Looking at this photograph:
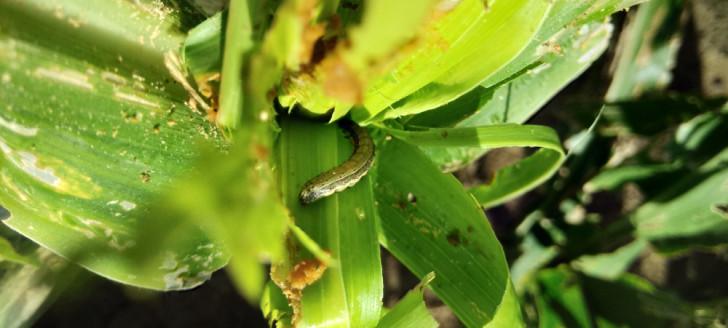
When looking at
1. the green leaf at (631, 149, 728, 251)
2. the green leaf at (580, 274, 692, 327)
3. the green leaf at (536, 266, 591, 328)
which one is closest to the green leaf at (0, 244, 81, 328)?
the green leaf at (536, 266, 591, 328)

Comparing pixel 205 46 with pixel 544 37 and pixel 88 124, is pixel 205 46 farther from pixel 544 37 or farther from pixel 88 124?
pixel 544 37

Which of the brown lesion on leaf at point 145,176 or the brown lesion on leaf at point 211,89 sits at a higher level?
the brown lesion on leaf at point 211,89

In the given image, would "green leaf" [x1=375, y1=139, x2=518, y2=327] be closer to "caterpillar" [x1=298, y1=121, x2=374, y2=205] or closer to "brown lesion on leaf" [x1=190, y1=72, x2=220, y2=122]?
"caterpillar" [x1=298, y1=121, x2=374, y2=205]

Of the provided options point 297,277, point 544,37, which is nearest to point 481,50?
point 544,37

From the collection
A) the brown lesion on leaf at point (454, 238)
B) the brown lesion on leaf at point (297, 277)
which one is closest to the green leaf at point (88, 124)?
the brown lesion on leaf at point (297, 277)

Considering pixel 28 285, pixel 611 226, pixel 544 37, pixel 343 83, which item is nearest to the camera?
pixel 343 83

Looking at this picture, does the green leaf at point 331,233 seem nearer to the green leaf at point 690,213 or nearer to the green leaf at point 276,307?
the green leaf at point 276,307

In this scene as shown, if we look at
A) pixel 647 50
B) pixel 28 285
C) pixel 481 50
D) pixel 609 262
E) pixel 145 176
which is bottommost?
pixel 609 262
